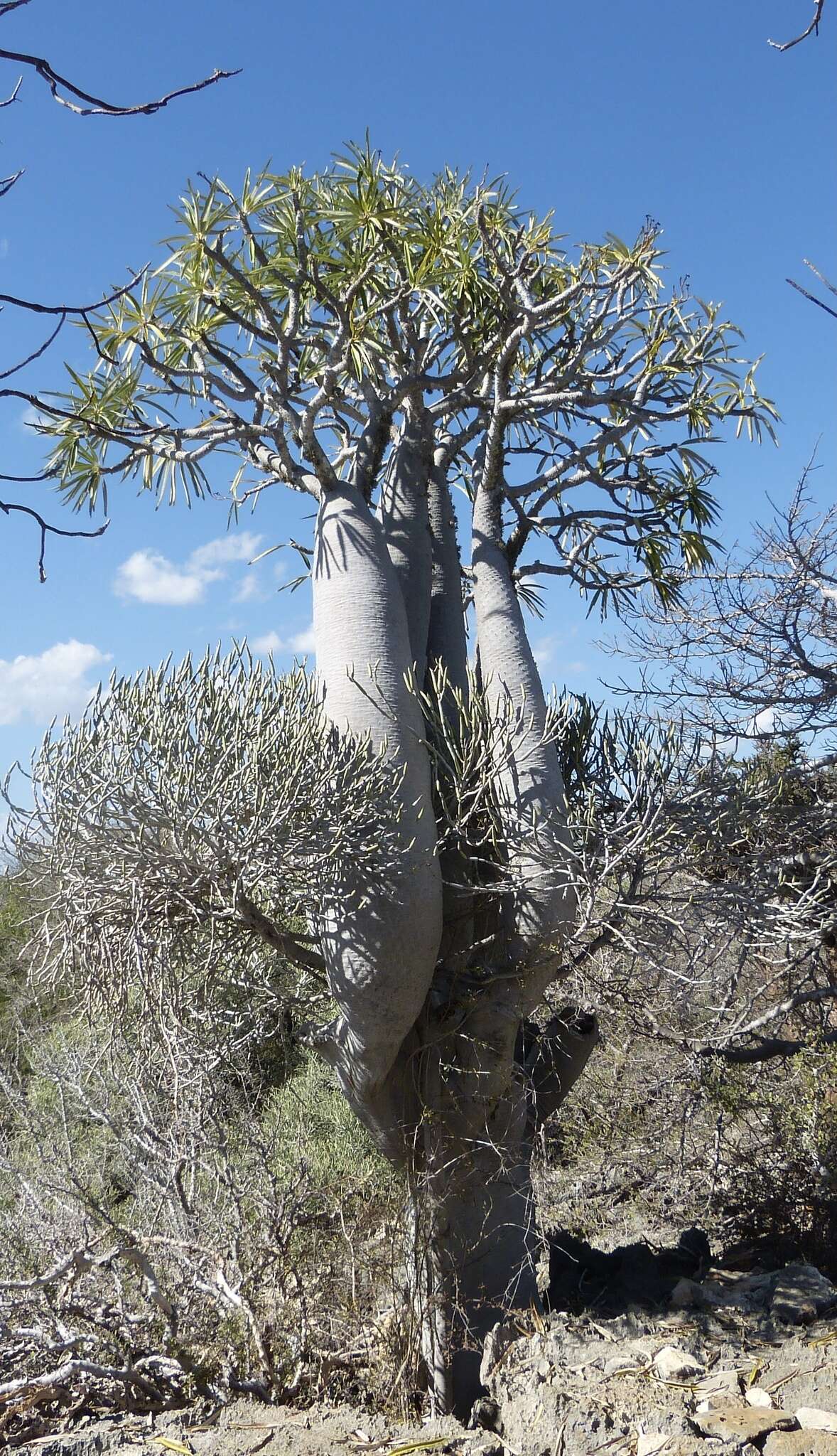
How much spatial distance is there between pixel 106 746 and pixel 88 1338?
2444mm

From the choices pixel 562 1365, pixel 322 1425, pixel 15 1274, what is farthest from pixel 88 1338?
pixel 562 1365

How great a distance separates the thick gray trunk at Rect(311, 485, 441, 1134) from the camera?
4090mm

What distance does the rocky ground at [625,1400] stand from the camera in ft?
10.9

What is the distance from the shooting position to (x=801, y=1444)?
123 inches

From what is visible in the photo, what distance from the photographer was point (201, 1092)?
5.02 metres

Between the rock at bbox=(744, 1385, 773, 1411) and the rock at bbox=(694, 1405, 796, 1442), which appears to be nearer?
the rock at bbox=(694, 1405, 796, 1442)

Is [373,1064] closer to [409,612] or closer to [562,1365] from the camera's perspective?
[562,1365]

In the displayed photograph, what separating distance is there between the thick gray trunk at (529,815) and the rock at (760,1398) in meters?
1.63

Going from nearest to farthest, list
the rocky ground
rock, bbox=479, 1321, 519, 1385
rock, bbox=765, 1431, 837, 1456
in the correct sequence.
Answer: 1. rock, bbox=765, 1431, 837, 1456
2. the rocky ground
3. rock, bbox=479, 1321, 519, 1385

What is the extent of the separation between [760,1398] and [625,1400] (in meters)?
0.45

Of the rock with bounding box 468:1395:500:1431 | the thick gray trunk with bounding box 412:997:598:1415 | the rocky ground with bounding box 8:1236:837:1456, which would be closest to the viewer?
the rocky ground with bounding box 8:1236:837:1456

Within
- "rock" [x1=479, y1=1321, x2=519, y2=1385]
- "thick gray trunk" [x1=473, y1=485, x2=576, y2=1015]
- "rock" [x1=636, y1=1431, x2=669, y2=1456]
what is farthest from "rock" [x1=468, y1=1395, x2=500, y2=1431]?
"thick gray trunk" [x1=473, y1=485, x2=576, y2=1015]

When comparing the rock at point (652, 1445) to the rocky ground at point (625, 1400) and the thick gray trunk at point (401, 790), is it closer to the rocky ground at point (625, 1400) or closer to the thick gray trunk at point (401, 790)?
the rocky ground at point (625, 1400)

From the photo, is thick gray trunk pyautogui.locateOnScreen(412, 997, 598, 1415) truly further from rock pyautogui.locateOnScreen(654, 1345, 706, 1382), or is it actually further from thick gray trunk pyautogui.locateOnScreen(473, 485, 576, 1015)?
rock pyautogui.locateOnScreen(654, 1345, 706, 1382)
